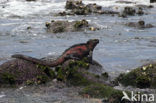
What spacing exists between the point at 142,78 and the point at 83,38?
939cm

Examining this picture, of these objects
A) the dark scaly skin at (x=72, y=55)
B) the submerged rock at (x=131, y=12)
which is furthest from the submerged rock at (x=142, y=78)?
the submerged rock at (x=131, y=12)

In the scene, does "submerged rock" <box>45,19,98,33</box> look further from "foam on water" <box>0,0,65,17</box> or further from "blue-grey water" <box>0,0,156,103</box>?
"foam on water" <box>0,0,65,17</box>

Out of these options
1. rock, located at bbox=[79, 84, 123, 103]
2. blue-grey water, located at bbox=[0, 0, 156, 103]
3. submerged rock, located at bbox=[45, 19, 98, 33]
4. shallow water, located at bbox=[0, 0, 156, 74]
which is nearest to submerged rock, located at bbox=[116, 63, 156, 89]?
rock, located at bbox=[79, 84, 123, 103]

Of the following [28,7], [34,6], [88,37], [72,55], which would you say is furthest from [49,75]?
[34,6]

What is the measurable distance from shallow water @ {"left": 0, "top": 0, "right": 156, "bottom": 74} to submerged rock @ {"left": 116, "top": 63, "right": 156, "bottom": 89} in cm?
207

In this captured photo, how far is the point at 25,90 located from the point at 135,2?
77.9 ft

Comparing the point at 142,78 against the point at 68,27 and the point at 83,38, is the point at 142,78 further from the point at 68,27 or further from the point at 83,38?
the point at 68,27

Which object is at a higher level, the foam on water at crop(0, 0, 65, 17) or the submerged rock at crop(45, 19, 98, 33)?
the foam on water at crop(0, 0, 65, 17)

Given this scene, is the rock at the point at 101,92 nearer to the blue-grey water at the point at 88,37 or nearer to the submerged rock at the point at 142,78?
the submerged rock at the point at 142,78

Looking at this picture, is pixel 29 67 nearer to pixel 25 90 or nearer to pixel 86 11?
pixel 25 90

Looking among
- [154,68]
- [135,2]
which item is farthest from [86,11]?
[154,68]

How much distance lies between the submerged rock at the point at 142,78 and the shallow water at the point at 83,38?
2.07 metres

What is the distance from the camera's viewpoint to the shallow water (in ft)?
53.2

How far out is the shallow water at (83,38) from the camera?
53.2 ft
